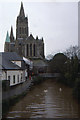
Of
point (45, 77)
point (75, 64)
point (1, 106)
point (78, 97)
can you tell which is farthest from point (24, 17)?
point (1, 106)

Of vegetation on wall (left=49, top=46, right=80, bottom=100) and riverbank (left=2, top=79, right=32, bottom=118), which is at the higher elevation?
vegetation on wall (left=49, top=46, right=80, bottom=100)

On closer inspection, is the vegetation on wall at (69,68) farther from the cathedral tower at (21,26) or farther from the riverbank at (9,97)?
the cathedral tower at (21,26)

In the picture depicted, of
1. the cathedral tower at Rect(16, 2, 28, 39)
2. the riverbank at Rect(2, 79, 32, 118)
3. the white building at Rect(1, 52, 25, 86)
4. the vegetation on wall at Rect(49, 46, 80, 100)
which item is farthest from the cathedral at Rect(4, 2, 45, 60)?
the riverbank at Rect(2, 79, 32, 118)

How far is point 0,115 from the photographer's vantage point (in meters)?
11.4

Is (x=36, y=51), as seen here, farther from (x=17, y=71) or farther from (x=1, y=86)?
(x=1, y=86)

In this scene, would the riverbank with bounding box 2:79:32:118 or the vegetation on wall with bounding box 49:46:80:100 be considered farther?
the vegetation on wall with bounding box 49:46:80:100

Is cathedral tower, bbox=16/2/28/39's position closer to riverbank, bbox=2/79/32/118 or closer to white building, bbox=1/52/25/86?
white building, bbox=1/52/25/86

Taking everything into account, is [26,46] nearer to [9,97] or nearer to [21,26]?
[21,26]

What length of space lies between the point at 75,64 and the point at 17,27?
56762 mm

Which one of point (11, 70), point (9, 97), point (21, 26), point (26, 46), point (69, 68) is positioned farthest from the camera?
point (21, 26)

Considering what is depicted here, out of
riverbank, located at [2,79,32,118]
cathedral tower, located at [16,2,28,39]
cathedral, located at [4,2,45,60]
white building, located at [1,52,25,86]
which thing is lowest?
riverbank, located at [2,79,32,118]

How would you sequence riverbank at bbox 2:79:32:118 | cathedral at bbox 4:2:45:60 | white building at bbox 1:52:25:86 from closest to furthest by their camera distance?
riverbank at bbox 2:79:32:118 < white building at bbox 1:52:25:86 < cathedral at bbox 4:2:45:60

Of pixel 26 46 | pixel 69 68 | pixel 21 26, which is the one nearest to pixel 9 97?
pixel 69 68

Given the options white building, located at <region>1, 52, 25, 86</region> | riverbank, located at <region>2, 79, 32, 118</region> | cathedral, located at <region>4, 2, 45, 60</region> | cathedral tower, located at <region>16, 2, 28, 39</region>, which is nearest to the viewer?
riverbank, located at <region>2, 79, 32, 118</region>
